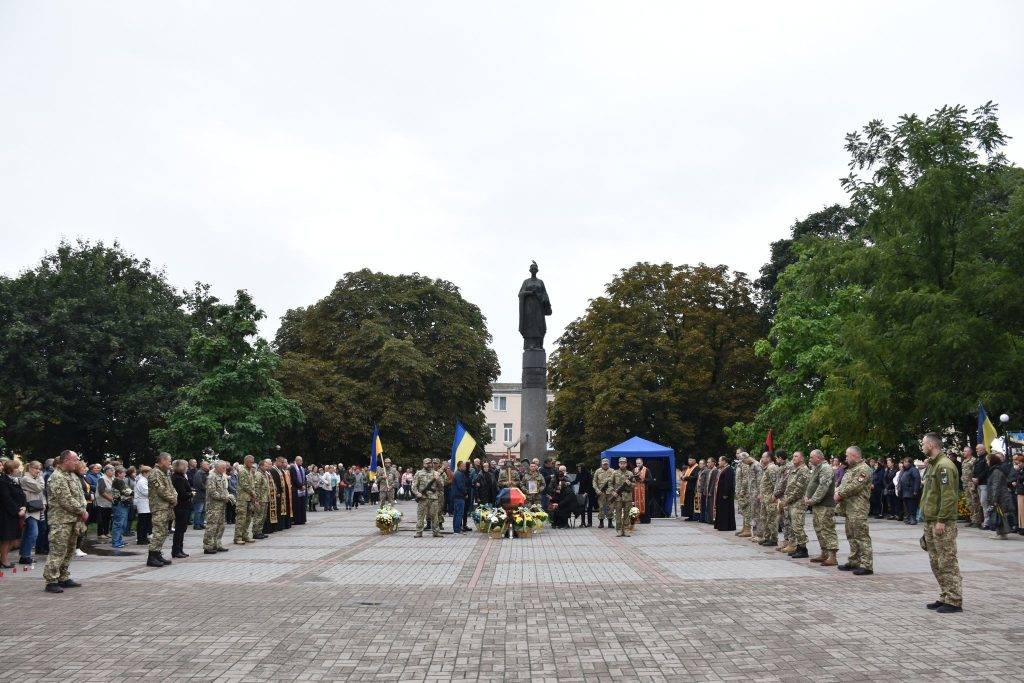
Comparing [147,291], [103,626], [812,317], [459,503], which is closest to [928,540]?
[103,626]

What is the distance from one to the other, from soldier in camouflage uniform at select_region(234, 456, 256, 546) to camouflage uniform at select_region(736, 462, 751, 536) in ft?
35.2

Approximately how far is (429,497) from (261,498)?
380cm

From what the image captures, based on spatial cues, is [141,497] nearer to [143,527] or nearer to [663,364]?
[143,527]

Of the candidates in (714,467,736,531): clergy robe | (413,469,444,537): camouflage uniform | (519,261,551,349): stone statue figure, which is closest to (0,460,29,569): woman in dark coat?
(413,469,444,537): camouflage uniform

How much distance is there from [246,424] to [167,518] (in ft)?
56.8

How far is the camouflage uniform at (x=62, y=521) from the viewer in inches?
484

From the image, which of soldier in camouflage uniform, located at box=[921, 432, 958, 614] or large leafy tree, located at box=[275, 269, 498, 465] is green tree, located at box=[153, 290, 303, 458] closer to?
large leafy tree, located at box=[275, 269, 498, 465]

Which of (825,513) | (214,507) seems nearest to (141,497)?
(214,507)

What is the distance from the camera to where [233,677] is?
753 cm

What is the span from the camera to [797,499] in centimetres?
1647

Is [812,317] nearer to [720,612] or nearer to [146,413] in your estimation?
[146,413]

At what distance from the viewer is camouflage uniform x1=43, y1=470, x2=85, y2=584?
1230cm

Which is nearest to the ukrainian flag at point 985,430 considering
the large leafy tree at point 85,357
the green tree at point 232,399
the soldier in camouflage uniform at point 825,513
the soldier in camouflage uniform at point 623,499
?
the soldier in camouflage uniform at point 623,499

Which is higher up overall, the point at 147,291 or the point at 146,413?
the point at 147,291
